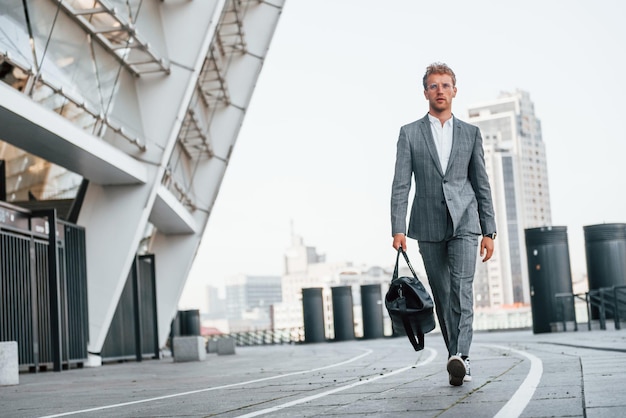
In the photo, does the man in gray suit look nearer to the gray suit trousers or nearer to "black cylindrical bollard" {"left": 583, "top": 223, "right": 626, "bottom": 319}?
the gray suit trousers

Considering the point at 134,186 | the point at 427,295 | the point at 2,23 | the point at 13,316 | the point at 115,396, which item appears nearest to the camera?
the point at 427,295

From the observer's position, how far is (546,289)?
88.3 ft

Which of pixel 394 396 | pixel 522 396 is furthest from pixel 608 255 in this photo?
pixel 522 396

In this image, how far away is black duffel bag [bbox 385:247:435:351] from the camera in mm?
6918

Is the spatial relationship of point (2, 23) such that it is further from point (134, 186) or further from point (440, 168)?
point (440, 168)

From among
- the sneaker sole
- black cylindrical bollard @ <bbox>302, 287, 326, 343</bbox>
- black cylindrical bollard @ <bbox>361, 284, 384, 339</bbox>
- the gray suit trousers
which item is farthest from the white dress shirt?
black cylindrical bollard @ <bbox>302, 287, 326, 343</bbox>

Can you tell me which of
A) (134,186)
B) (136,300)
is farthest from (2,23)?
(136,300)

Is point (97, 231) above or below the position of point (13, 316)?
above

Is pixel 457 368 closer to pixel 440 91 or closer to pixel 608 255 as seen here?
pixel 440 91

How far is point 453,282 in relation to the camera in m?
7.19

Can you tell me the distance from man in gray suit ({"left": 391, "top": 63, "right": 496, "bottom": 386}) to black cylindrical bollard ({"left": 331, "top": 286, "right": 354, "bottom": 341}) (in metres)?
36.7

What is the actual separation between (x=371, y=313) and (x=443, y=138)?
37.1 meters

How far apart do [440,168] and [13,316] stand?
13.7 meters

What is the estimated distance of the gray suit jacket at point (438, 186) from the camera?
7.31m
